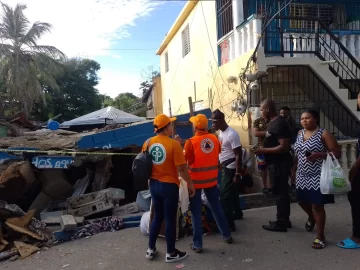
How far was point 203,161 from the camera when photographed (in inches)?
155

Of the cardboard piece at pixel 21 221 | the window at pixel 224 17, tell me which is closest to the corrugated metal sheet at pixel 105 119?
the window at pixel 224 17

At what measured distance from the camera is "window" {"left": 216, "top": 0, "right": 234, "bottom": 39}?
8.36 m

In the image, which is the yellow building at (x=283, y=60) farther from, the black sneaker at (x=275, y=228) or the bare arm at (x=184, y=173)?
the bare arm at (x=184, y=173)

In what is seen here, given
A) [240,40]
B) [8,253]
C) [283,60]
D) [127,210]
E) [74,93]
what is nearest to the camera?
[8,253]

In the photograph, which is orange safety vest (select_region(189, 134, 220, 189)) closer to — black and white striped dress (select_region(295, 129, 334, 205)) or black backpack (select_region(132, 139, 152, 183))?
black backpack (select_region(132, 139, 152, 183))

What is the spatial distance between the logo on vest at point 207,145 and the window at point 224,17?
5.19 meters

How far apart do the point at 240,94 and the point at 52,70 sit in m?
18.6

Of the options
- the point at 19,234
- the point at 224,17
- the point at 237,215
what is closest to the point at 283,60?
the point at 224,17

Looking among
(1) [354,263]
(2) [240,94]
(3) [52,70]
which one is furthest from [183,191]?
(3) [52,70]

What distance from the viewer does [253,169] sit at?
7090 mm

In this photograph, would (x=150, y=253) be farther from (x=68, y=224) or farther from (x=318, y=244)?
(x=318, y=244)

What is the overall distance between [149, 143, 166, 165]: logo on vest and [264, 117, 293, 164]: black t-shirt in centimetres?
150

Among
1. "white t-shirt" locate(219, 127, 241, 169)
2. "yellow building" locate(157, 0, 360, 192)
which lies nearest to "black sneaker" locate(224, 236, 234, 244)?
"white t-shirt" locate(219, 127, 241, 169)

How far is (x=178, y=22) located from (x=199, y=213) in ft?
34.1
